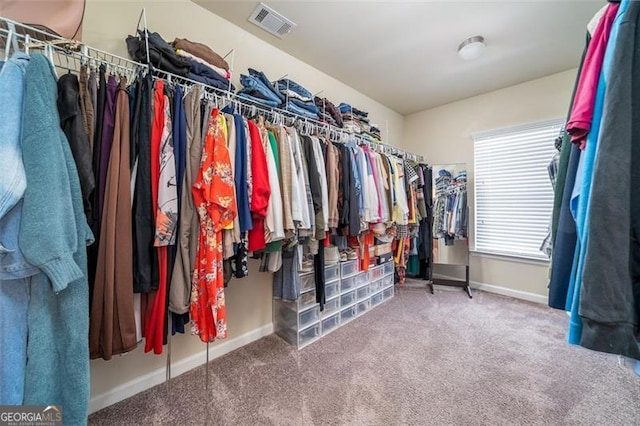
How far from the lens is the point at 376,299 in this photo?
2.71m

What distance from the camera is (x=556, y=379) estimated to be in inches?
61.5

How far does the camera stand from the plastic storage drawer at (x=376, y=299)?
2659 mm

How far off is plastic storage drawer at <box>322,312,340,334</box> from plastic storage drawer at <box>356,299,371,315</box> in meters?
0.31

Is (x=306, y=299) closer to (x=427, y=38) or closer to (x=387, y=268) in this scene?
(x=387, y=268)

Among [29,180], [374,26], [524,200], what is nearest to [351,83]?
[374,26]

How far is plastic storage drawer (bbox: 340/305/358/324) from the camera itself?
2277 millimetres

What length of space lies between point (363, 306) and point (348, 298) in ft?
0.93

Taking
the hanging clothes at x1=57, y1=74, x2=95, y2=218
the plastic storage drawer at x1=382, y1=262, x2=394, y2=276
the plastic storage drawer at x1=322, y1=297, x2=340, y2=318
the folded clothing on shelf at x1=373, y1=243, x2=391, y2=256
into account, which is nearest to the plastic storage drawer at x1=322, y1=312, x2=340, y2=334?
the plastic storage drawer at x1=322, y1=297, x2=340, y2=318

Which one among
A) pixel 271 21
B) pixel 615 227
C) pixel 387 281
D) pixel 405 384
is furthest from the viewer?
pixel 387 281

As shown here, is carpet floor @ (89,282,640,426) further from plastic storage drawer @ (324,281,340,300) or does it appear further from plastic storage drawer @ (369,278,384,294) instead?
plastic storage drawer @ (369,278,384,294)

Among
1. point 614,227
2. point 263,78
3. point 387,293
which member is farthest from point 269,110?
point 387,293

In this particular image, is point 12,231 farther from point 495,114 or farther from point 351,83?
point 495,114

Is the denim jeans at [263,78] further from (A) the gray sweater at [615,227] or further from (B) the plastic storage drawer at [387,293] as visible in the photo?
(B) the plastic storage drawer at [387,293]

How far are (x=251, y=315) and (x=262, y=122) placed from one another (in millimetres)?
1512
